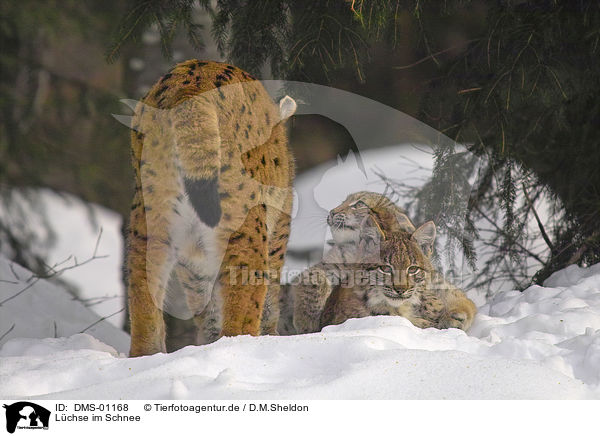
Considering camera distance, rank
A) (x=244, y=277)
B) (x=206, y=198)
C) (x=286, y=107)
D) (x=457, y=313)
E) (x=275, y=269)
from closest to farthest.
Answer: (x=206, y=198) < (x=244, y=277) < (x=457, y=313) < (x=275, y=269) < (x=286, y=107)

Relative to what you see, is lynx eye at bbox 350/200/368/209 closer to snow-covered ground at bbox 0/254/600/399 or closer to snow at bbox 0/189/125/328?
snow-covered ground at bbox 0/254/600/399

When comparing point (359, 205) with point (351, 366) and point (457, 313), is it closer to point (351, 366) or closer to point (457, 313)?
point (457, 313)

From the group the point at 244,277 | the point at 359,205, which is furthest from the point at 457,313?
the point at 244,277

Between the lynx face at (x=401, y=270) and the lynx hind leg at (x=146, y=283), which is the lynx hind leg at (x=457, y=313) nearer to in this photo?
the lynx face at (x=401, y=270)

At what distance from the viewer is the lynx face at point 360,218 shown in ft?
15.2

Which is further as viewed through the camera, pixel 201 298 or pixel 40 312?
pixel 40 312

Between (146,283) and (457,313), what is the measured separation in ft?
6.11

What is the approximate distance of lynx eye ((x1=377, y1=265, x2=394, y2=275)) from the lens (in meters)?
4.20

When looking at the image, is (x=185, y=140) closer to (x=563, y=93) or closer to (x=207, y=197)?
(x=207, y=197)

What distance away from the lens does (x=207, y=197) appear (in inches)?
149

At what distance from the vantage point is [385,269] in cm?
422

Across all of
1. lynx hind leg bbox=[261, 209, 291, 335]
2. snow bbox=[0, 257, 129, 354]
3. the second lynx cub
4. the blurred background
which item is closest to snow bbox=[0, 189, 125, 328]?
the blurred background

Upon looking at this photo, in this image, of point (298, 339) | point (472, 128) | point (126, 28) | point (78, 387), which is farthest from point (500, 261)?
point (78, 387)

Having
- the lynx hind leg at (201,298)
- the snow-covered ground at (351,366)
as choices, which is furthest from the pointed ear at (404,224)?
the lynx hind leg at (201,298)
